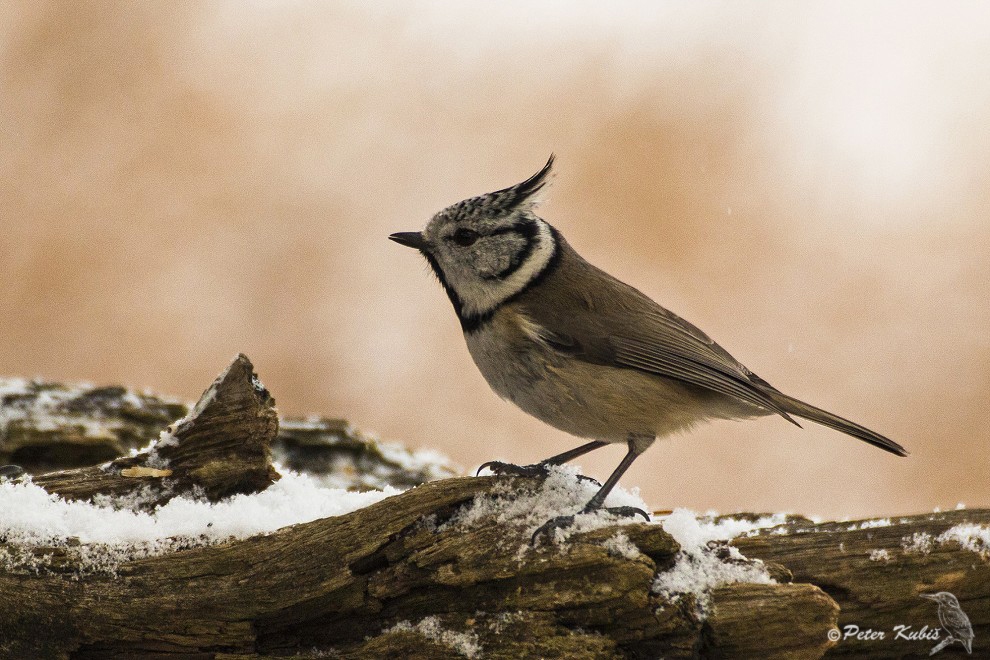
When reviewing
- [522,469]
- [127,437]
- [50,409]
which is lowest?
[522,469]

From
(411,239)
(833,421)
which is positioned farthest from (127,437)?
(833,421)

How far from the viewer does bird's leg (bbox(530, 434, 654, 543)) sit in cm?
300

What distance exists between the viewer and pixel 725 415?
404 centimetres

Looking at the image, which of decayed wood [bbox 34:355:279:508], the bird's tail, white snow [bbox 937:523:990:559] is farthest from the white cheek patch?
white snow [bbox 937:523:990:559]

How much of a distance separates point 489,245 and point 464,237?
0.38 ft

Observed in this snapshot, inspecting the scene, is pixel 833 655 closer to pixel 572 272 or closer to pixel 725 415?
pixel 725 415

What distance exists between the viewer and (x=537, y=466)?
3635 millimetres

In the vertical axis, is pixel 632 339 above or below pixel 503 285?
below

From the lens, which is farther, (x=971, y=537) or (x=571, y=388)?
(x=571, y=388)

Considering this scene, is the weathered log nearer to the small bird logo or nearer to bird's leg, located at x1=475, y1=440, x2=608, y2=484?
bird's leg, located at x1=475, y1=440, x2=608, y2=484

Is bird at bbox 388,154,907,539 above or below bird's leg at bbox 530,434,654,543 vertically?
above

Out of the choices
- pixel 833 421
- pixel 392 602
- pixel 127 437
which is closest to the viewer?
pixel 392 602

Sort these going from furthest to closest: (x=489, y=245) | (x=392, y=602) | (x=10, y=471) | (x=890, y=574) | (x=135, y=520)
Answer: (x=10, y=471) < (x=489, y=245) < (x=135, y=520) < (x=890, y=574) < (x=392, y=602)

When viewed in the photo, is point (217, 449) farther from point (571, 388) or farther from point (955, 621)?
point (955, 621)
